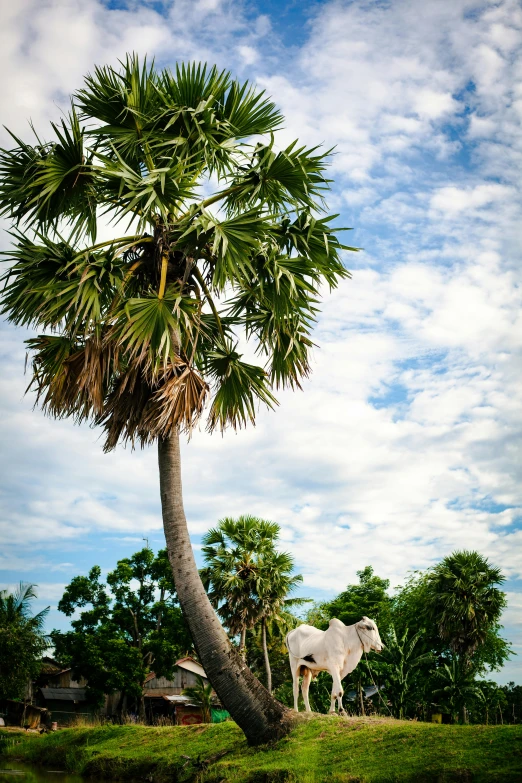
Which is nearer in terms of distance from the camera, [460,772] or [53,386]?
[460,772]

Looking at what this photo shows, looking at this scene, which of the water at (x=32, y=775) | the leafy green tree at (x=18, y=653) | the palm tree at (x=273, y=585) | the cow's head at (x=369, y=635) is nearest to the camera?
the cow's head at (x=369, y=635)

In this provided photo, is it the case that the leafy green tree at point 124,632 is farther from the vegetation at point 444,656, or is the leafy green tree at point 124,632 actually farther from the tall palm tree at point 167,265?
the tall palm tree at point 167,265

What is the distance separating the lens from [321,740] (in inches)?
431

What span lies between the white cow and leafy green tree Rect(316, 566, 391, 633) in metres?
25.8

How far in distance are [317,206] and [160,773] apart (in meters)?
11.4

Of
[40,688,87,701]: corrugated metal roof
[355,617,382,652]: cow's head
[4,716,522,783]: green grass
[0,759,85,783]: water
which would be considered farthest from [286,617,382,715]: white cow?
[40,688,87,701]: corrugated metal roof

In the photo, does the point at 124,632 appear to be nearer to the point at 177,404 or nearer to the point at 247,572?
the point at 247,572

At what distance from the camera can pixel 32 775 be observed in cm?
1566

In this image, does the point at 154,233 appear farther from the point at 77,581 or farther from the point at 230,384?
the point at 77,581

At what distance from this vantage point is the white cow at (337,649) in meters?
13.6

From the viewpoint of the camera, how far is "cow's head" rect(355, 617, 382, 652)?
13.6m

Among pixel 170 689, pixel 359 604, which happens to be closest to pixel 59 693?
pixel 170 689

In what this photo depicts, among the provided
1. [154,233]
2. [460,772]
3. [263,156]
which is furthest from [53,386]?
[460,772]

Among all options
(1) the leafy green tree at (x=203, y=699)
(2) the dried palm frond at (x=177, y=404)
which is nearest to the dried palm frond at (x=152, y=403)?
(2) the dried palm frond at (x=177, y=404)
